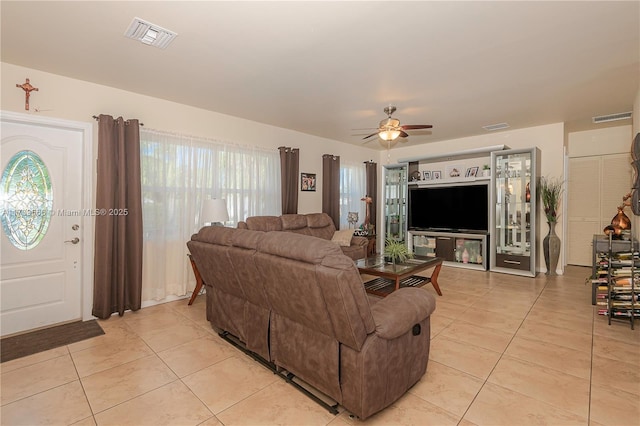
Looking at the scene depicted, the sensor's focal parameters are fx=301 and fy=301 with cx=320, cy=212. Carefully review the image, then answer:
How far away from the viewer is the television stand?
5.79 m

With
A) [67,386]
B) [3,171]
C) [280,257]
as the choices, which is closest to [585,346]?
[280,257]

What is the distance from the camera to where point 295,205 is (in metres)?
5.52

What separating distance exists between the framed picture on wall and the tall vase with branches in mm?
4104

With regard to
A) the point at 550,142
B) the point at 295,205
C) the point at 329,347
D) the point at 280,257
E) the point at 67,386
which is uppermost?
the point at 550,142

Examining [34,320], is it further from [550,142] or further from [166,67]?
[550,142]

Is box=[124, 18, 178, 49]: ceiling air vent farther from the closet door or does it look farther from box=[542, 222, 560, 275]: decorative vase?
the closet door

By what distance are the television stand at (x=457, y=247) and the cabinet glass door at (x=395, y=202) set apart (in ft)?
1.33

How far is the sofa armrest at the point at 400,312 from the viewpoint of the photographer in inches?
69.0

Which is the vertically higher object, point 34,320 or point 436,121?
point 436,121

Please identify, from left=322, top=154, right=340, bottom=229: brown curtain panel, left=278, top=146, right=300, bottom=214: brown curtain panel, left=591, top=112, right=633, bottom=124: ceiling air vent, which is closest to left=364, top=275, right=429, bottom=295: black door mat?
left=278, top=146, right=300, bottom=214: brown curtain panel

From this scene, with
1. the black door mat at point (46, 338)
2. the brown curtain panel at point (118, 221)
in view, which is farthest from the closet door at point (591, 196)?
the black door mat at point (46, 338)

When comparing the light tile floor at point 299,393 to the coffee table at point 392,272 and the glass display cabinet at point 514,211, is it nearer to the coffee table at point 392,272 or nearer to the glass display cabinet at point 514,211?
the coffee table at point 392,272

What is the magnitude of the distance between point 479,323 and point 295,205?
341 centimetres

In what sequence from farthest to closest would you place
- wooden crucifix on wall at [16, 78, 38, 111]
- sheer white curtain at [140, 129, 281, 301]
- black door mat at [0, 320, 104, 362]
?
sheer white curtain at [140, 129, 281, 301], wooden crucifix on wall at [16, 78, 38, 111], black door mat at [0, 320, 104, 362]
